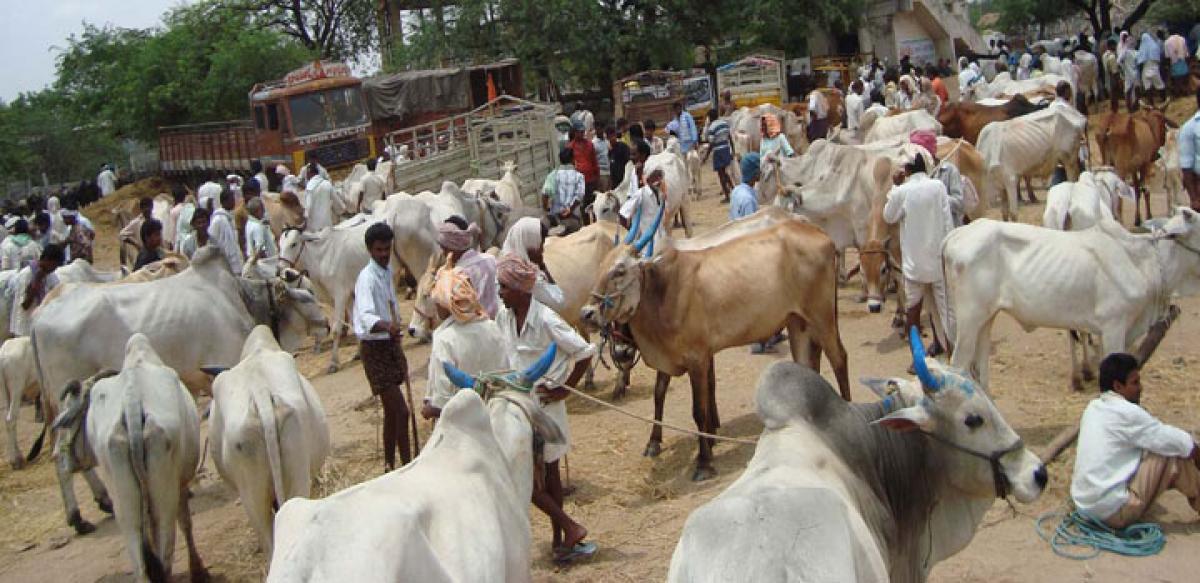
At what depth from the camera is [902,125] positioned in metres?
15.0

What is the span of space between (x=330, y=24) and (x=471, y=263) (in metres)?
35.7

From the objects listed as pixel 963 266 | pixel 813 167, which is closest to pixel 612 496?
pixel 963 266

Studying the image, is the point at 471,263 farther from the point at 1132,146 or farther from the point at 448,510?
the point at 1132,146

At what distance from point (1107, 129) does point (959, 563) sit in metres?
9.47

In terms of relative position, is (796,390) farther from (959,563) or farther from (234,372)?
(234,372)

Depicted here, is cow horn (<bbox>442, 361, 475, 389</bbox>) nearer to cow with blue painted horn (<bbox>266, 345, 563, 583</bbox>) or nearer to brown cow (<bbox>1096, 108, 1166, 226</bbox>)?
cow with blue painted horn (<bbox>266, 345, 563, 583</bbox>)

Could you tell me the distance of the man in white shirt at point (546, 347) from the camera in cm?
568

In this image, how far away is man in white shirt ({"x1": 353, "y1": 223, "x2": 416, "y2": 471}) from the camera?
649 centimetres

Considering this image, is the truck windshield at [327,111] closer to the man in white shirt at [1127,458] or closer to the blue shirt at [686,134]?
the blue shirt at [686,134]

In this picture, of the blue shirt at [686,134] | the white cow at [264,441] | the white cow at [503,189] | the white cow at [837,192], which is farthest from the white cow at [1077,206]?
the blue shirt at [686,134]

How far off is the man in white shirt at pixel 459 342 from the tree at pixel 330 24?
3553 centimetres

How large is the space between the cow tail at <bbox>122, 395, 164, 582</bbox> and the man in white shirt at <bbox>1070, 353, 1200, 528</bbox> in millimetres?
4659

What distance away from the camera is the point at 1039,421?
→ 738 centimetres

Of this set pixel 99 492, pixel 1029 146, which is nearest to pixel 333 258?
pixel 99 492
